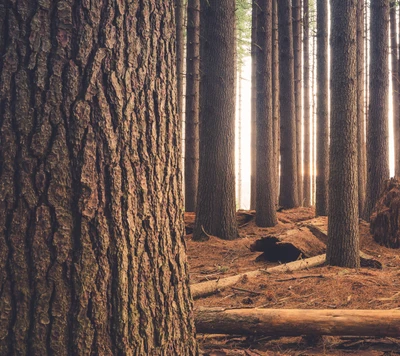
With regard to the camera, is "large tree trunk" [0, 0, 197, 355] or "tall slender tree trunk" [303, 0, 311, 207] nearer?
"large tree trunk" [0, 0, 197, 355]

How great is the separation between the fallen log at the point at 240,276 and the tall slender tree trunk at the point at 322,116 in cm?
691

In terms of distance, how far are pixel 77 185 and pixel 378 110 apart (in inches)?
380

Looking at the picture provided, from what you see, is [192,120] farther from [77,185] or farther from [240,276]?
[77,185]

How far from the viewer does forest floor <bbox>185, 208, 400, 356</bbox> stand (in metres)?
3.59

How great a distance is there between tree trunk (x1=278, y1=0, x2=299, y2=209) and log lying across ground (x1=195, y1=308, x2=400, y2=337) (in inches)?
448

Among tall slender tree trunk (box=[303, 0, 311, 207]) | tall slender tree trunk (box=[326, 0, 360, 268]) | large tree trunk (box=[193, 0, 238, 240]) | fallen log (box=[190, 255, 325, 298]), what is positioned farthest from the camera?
tall slender tree trunk (box=[303, 0, 311, 207])

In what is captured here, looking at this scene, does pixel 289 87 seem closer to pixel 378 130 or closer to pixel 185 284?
pixel 378 130

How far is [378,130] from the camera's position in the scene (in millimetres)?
10281

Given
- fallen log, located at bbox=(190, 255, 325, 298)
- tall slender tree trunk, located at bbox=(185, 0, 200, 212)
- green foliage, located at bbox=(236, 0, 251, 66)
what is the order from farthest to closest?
green foliage, located at bbox=(236, 0, 251, 66) → tall slender tree trunk, located at bbox=(185, 0, 200, 212) → fallen log, located at bbox=(190, 255, 325, 298)

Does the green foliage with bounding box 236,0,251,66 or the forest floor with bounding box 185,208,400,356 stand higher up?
the green foliage with bounding box 236,0,251,66

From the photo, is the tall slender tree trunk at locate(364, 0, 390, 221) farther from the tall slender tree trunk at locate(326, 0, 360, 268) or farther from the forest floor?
the tall slender tree trunk at locate(326, 0, 360, 268)

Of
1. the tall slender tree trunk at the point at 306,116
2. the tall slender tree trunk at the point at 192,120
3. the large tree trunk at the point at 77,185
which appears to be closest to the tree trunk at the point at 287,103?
the tall slender tree trunk at the point at 192,120

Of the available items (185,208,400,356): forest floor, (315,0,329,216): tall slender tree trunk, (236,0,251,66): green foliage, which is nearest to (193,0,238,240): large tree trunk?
(185,208,400,356): forest floor

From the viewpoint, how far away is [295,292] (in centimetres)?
505
